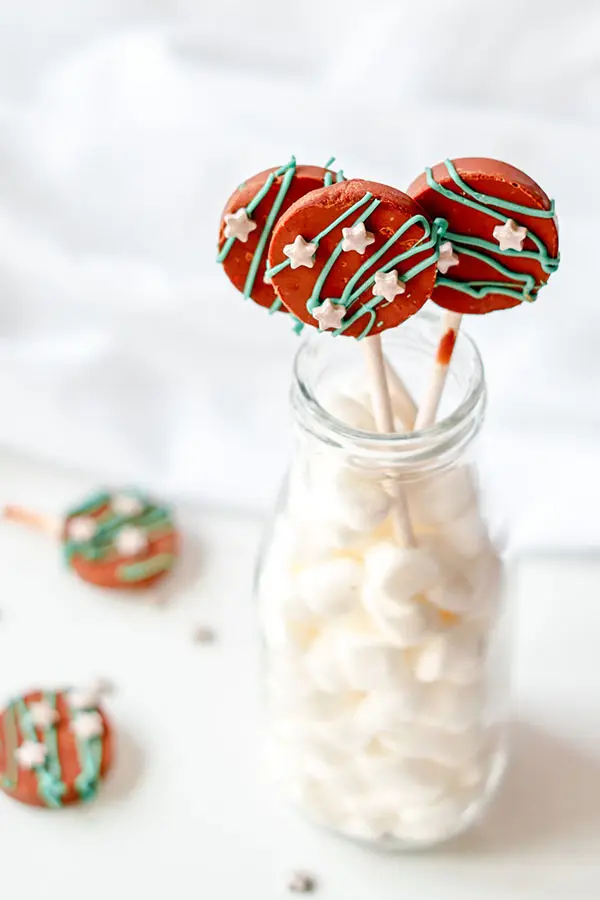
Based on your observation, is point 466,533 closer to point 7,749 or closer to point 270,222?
point 270,222

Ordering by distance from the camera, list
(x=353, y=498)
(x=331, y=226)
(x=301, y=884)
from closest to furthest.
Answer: (x=331, y=226) → (x=353, y=498) → (x=301, y=884)

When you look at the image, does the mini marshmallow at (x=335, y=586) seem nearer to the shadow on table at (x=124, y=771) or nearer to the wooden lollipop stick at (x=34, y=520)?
the shadow on table at (x=124, y=771)

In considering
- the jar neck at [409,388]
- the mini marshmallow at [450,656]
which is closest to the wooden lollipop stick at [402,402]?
the jar neck at [409,388]

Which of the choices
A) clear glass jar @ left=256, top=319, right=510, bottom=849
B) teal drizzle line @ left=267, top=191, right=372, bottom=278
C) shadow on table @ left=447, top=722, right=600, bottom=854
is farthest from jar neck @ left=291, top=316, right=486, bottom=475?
shadow on table @ left=447, top=722, right=600, bottom=854

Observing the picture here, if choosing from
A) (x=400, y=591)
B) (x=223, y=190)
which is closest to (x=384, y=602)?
(x=400, y=591)

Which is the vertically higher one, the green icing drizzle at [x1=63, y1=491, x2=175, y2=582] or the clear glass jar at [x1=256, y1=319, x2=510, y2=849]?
the clear glass jar at [x1=256, y1=319, x2=510, y2=849]

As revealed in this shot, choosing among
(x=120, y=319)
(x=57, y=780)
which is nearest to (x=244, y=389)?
(x=120, y=319)

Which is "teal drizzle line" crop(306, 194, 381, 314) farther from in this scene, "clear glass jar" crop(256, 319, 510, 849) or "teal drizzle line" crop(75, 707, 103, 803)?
"teal drizzle line" crop(75, 707, 103, 803)
